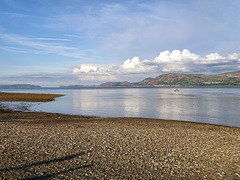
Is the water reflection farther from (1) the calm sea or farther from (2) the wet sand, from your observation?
(2) the wet sand

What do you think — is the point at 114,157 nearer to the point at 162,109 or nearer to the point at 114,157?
the point at 114,157

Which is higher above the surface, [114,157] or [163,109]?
[114,157]

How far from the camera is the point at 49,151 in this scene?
12.9 m

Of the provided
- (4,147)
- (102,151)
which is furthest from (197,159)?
(4,147)

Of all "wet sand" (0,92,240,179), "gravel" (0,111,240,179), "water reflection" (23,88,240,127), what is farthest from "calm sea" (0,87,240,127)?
"gravel" (0,111,240,179)

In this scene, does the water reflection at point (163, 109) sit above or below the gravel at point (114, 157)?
below

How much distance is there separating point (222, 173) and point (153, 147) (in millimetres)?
5154

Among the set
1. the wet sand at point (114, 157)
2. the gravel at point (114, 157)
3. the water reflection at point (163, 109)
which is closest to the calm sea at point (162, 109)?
the water reflection at point (163, 109)

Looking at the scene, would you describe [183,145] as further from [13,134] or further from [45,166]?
[13,134]

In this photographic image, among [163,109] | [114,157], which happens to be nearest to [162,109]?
[163,109]

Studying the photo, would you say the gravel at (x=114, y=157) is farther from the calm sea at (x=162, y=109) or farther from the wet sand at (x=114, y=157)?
the calm sea at (x=162, y=109)

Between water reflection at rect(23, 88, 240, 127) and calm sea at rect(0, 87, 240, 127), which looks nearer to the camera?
calm sea at rect(0, 87, 240, 127)

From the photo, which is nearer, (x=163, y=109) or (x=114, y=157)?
(x=114, y=157)

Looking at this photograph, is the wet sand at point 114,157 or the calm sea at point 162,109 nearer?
the wet sand at point 114,157
